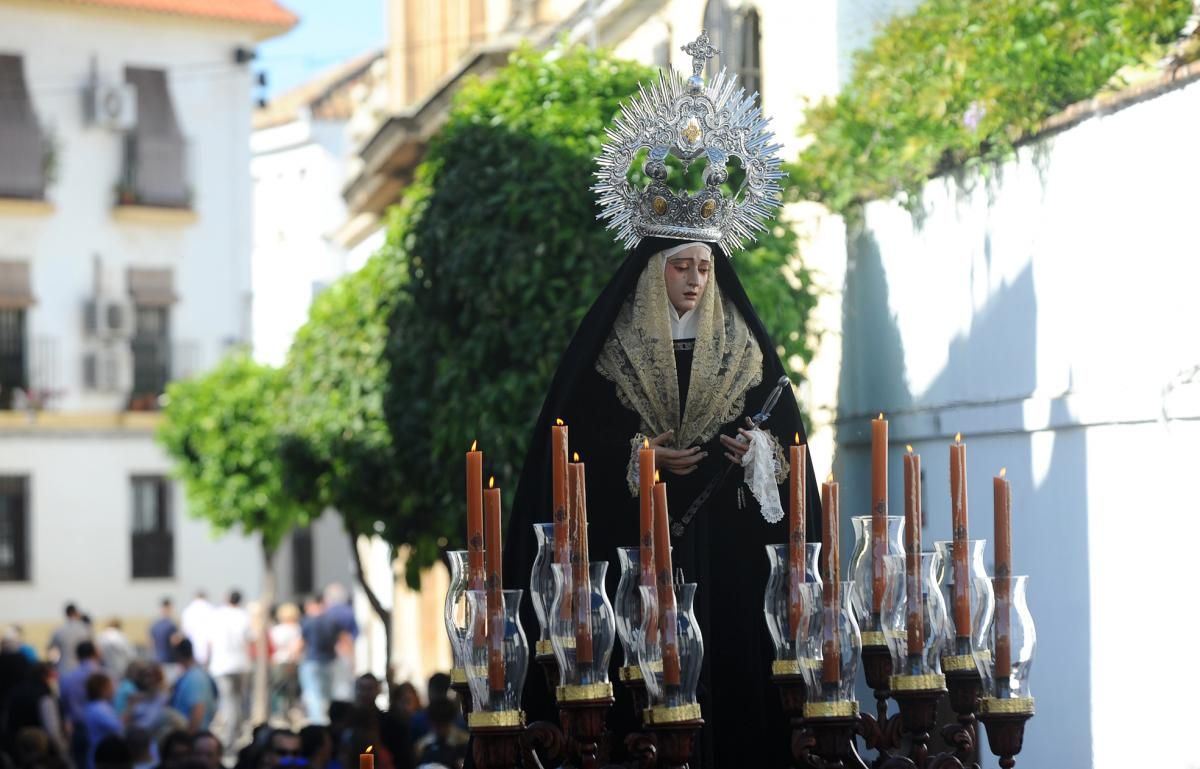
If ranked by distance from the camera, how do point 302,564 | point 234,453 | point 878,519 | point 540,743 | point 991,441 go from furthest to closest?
point 302,564
point 234,453
point 991,441
point 540,743
point 878,519

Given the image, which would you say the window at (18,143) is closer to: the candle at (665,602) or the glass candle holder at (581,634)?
the glass candle holder at (581,634)

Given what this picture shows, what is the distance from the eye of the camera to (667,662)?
3779mm

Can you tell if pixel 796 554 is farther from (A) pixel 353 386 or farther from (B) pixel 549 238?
(A) pixel 353 386

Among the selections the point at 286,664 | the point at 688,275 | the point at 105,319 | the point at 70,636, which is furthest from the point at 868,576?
the point at 105,319

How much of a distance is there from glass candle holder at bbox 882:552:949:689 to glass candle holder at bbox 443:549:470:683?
2.67ft

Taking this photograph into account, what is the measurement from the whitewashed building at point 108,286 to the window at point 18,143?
1.1 inches

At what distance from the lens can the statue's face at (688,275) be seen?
505 cm

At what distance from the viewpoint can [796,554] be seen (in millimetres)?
3945

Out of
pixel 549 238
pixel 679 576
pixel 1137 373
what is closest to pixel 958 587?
pixel 679 576

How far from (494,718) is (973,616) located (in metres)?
0.94

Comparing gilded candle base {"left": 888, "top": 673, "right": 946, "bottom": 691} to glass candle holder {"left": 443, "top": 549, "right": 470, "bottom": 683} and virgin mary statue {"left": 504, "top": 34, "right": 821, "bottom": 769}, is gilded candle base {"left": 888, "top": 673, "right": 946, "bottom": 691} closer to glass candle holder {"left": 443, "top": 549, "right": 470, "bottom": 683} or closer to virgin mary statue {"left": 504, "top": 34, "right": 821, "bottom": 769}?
glass candle holder {"left": 443, "top": 549, "right": 470, "bottom": 683}

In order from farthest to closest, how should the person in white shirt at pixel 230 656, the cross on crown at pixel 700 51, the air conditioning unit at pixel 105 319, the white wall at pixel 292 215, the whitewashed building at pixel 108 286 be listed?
the white wall at pixel 292 215, the air conditioning unit at pixel 105 319, the whitewashed building at pixel 108 286, the person in white shirt at pixel 230 656, the cross on crown at pixel 700 51

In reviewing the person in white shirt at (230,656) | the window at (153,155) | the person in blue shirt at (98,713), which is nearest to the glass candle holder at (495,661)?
the person in blue shirt at (98,713)

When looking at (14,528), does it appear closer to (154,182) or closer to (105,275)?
(105,275)
